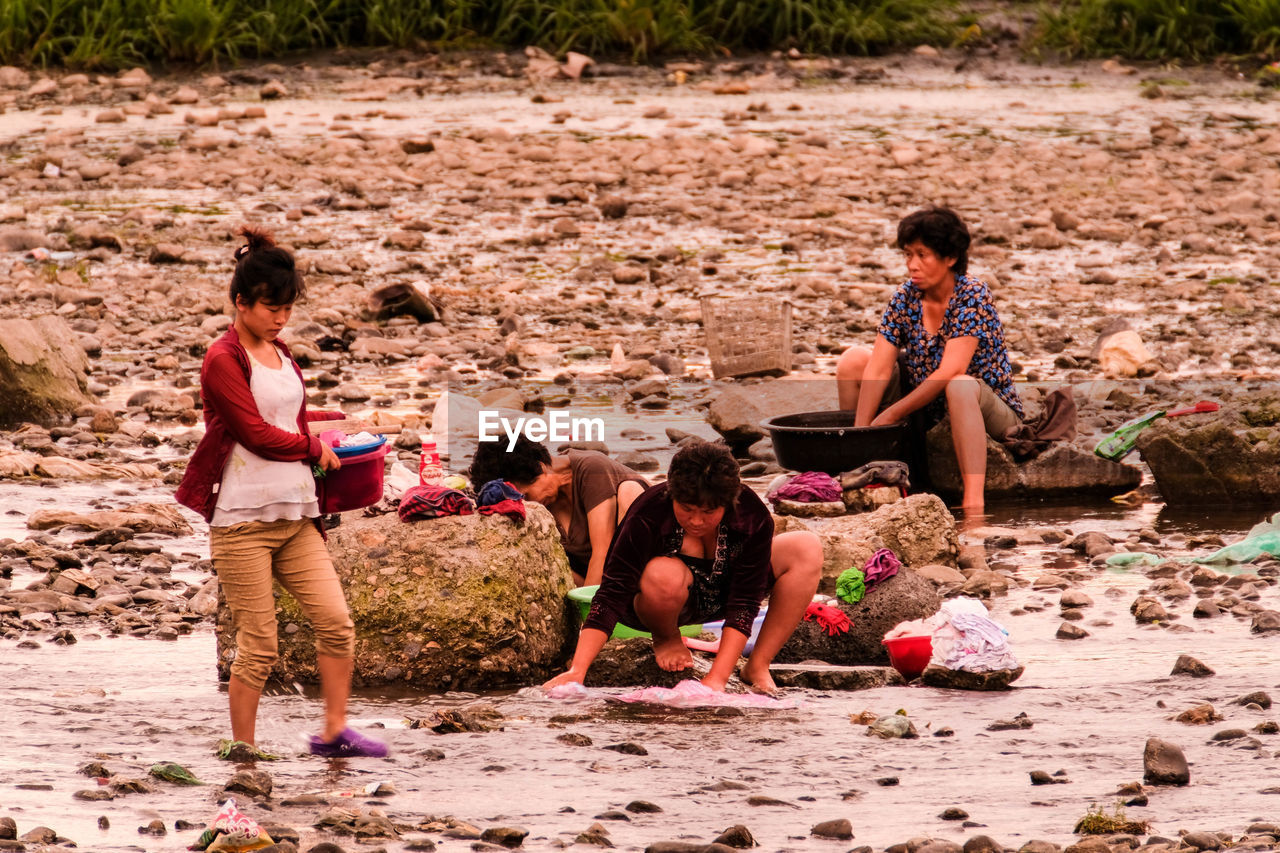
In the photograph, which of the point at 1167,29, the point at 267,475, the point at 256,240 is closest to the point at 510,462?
the point at 267,475

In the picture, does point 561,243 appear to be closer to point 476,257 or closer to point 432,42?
point 476,257

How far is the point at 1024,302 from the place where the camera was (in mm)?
11680

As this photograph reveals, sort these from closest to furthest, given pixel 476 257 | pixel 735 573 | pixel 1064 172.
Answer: pixel 735 573 → pixel 476 257 → pixel 1064 172

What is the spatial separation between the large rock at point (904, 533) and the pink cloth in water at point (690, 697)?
1.14 m

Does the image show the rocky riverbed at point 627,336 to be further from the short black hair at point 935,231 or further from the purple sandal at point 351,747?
the short black hair at point 935,231

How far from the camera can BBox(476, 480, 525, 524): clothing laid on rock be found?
564cm

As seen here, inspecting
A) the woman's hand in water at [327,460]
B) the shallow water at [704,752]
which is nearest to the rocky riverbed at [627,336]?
the shallow water at [704,752]

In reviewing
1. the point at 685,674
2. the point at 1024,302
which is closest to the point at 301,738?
the point at 685,674

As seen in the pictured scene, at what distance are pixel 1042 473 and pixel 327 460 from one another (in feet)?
13.7

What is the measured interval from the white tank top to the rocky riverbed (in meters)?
0.65

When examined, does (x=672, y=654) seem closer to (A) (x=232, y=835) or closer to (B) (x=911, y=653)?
(B) (x=911, y=653)

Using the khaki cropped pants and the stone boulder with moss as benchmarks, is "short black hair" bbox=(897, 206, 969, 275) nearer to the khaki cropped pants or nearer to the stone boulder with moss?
the stone boulder with moss

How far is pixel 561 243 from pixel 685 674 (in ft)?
26.3

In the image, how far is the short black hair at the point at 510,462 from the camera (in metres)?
5.83
